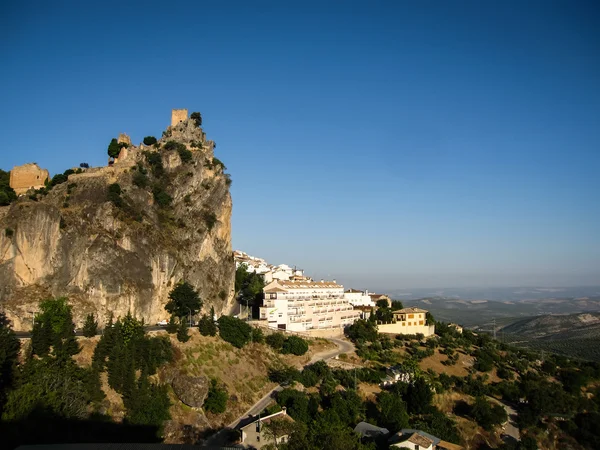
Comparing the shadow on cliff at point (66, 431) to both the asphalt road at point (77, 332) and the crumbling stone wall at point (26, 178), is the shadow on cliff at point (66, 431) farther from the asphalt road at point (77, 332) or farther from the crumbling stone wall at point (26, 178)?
the crumbling stone wall at point (26, 178)

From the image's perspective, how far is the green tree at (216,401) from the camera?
150 ft

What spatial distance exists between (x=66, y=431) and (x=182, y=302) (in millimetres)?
25302

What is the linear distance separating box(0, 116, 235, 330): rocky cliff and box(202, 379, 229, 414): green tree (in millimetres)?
14188

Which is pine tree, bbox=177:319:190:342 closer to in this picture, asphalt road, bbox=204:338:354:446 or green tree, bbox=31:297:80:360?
asphalt road, bbox=204:338:354:446

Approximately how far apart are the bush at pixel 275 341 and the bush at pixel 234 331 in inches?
117

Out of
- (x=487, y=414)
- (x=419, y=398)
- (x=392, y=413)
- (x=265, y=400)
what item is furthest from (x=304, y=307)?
(x=487, y=414)

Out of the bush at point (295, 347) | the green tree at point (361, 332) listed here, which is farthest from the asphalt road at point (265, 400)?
the green tree at point (361, 332)

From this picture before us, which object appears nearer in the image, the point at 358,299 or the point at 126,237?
the point at 126,237

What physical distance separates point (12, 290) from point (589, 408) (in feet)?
231

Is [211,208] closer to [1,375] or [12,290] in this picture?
[12,290]

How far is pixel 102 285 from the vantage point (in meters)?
53.9

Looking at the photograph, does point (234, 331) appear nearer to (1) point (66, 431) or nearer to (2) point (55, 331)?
(2) point (55, 331)

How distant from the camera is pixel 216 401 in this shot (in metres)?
46.1

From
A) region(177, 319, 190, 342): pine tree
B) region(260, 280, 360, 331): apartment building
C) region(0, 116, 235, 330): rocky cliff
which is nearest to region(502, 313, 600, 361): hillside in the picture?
region(260, 280, 360, 331): apartment building
